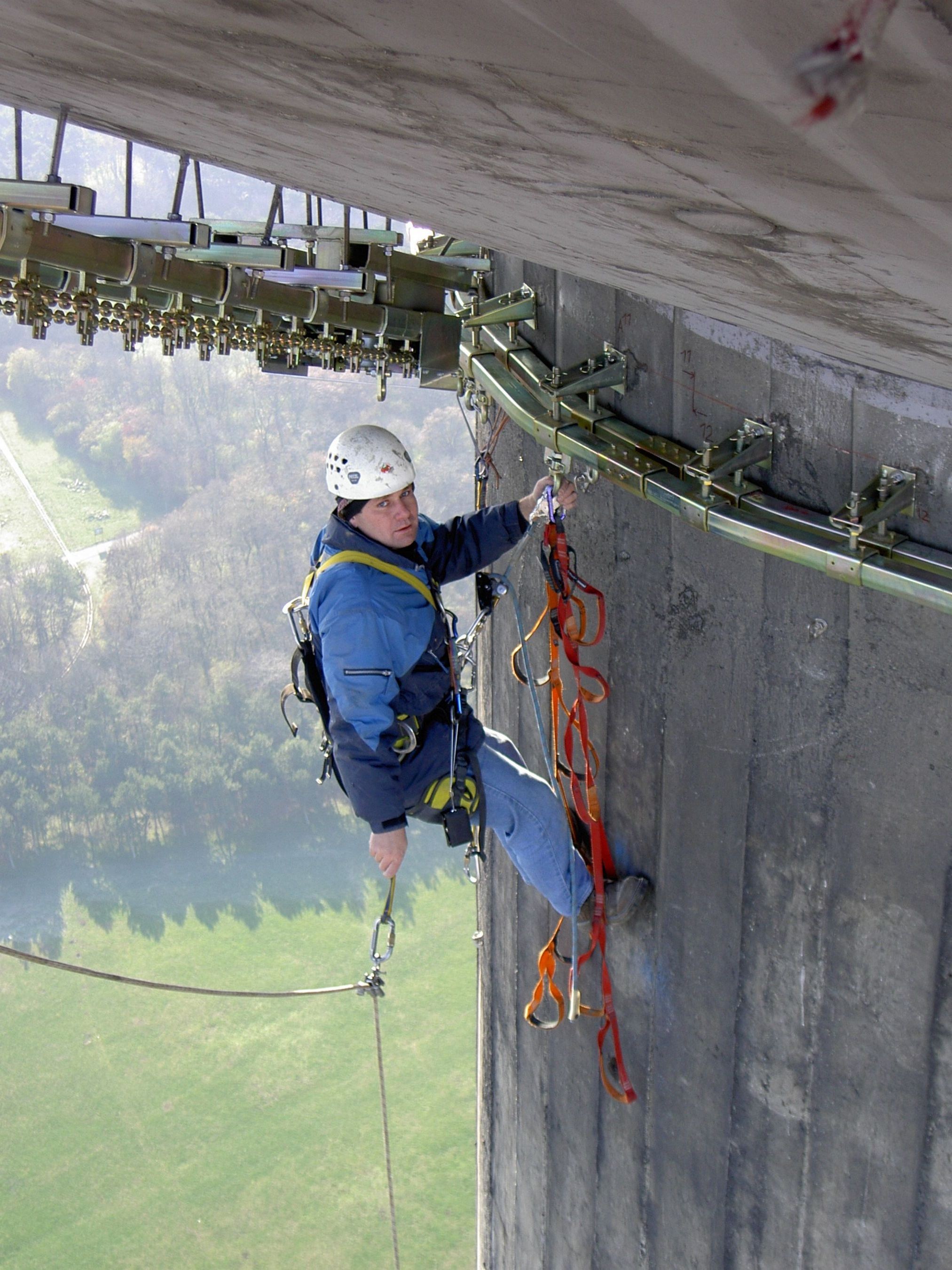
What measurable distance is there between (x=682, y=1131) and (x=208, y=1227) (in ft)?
30.6

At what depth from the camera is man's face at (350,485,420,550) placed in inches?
143

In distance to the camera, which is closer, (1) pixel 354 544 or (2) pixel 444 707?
(1) pixel 354 544

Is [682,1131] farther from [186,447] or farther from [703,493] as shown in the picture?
[186,447]

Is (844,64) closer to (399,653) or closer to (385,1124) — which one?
(399,653)

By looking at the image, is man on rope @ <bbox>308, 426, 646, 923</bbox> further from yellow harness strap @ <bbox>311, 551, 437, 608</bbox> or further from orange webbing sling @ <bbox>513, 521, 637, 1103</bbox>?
orange webbing sling @ <bbox>513, 521, 637, 1103</bbox>

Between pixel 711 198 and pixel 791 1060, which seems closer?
pixel 711 198

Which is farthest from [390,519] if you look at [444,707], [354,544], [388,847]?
[388,847]

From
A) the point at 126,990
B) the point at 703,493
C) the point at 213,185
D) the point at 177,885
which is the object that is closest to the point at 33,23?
the point at 703,493

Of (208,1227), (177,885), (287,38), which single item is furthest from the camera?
(177,885)

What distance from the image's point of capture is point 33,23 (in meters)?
1.17

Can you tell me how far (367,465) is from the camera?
359cm

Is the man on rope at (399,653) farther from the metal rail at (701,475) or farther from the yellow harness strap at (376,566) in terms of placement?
the metal rail at (701,475)

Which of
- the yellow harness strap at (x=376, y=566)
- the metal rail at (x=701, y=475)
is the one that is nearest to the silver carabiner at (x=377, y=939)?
the yellow harness strap at (x=376, y=566)

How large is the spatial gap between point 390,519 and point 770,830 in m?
1.39
